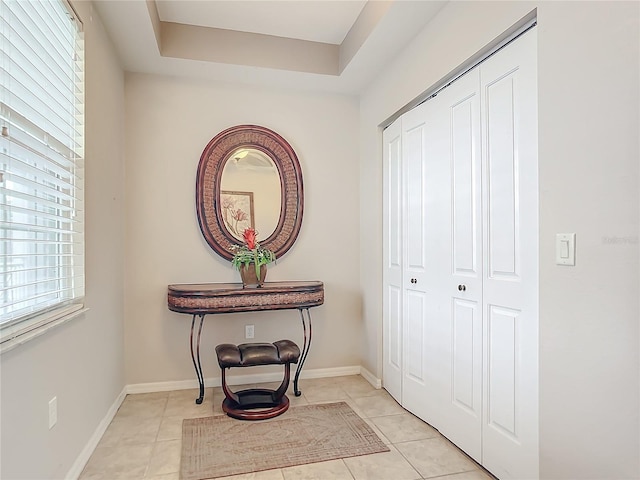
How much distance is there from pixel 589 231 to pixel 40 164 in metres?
2.11

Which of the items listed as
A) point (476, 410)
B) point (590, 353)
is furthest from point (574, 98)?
point (476, 410)

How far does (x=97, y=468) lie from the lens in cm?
215

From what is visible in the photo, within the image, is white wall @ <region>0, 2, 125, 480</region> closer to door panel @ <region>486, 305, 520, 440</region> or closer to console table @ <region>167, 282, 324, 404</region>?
console table @ <region>167, 282, 324, 404</region>

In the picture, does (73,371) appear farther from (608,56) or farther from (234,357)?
(608,56)

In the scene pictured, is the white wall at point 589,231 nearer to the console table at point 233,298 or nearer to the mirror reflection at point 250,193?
the console table at point 233,298

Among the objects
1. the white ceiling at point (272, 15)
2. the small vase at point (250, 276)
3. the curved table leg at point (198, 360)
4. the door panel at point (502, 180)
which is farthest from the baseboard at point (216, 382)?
the white ceiling at point (272, 15)

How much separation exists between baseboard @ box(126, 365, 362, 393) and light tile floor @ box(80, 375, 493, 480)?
3.0 inches

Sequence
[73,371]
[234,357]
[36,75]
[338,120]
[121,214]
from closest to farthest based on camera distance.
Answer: [36,75], [73,371], [234,357], [121,214], [338,120]

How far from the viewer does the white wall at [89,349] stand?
60.4 inches

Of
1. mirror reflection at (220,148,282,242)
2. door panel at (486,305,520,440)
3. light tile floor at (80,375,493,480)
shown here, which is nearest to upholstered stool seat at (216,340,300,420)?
light tile floor at (80,375,493,480)

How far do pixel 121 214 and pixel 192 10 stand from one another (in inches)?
59.1

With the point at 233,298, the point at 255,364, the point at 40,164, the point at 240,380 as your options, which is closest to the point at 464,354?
the point at 255,364

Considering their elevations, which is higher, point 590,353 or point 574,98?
point 574,98

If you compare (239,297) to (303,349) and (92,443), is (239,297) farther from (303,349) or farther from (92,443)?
(92,443)
